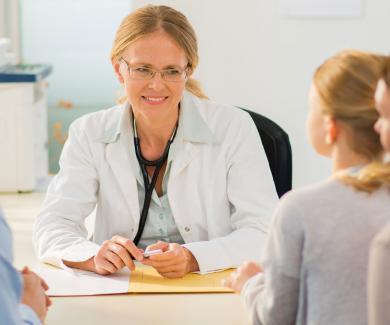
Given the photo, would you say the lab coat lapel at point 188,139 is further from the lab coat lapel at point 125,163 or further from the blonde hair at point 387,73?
the blonde hair at point 387,73

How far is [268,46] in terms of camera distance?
4.68 meters

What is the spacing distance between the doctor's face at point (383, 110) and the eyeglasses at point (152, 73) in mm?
983

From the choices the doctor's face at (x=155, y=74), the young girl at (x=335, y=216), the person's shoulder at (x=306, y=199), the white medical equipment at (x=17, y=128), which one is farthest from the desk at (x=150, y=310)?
the white medical equipment at (x=17, y=128)

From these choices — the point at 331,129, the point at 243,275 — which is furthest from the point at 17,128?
the point at 331,129

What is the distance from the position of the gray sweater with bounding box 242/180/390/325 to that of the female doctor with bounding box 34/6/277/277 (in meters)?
0.86

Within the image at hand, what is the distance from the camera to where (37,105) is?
5520 mm

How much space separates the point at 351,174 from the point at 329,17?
3343 mm

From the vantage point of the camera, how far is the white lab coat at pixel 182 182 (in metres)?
2.34

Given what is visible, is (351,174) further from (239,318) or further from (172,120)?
(172,120)

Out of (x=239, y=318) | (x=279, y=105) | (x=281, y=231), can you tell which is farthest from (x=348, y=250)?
(x=279, y=105)

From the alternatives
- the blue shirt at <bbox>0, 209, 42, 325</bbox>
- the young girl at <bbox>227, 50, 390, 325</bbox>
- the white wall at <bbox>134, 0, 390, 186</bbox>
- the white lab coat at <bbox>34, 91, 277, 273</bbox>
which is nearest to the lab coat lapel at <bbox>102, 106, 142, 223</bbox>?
the white lab coat at <bbox>34, 91, 277, 273</bbox>

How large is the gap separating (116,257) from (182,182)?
421 millimetres

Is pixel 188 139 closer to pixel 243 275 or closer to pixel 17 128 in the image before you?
pixel 243 275

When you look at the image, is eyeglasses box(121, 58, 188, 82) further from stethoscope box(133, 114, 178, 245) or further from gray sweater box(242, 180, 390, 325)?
gray sweater box(242, 180, 390, 325)
